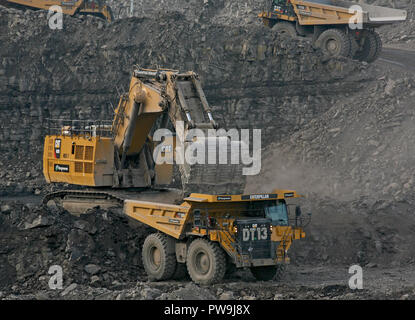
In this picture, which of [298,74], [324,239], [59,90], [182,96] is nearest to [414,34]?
[298,74]

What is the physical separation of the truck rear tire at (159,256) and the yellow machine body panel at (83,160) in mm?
3479

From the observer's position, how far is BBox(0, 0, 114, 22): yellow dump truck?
3884cm

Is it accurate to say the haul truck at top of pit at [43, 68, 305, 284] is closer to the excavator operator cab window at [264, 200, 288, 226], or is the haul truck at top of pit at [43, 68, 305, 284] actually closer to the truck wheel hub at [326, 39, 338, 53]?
the excavator operator cab window at [264, 200, 288, 226]

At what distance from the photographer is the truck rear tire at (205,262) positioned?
18.0 m

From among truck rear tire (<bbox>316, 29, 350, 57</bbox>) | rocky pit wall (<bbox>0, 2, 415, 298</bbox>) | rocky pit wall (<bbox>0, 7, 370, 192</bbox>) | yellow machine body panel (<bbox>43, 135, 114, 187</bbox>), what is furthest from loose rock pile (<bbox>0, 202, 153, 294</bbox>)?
truck rear tire (<bbox>316, 29, 350, 57</bbox>)

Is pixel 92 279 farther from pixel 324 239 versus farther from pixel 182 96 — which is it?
pixel 324 239

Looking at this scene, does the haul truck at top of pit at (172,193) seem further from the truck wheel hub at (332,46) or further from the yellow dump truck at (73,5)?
the yellow dump truck at (73,5)

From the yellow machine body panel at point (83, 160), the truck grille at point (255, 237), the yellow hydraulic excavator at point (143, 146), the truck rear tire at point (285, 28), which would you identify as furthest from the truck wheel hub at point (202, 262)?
the truck rear tire at point (285, 28)

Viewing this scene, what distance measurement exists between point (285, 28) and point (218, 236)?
2075 centimetres

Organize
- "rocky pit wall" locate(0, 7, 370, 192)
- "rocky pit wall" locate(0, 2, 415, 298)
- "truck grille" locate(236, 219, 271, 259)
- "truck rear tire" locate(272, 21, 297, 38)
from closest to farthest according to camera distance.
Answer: "truck grille" locate(236, 219, 271, 259) < "rocky pit wall" locate(0, 2, 415, 298) < "rocky pit wall" locate(0, 7, 370, 192) < "truck rear tire" locate(272, 21, 297, 38)

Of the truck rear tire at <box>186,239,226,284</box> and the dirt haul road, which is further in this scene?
the dirt haul road

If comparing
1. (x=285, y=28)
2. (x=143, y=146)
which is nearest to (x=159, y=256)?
(x=143, y=146)
